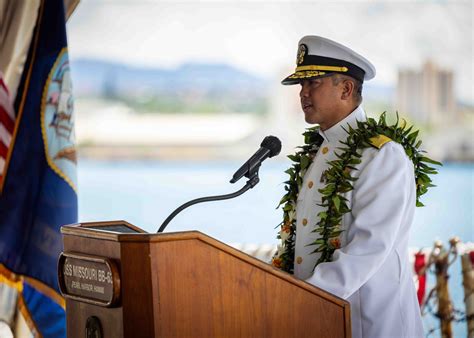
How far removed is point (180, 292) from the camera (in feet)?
6.20

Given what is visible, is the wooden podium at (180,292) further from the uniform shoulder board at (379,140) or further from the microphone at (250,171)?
the uniform shoulder board at (379,140)

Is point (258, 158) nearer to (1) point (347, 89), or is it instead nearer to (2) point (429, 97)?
(1) point (347, 89)

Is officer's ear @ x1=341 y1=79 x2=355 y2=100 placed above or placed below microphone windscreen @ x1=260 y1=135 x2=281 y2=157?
above

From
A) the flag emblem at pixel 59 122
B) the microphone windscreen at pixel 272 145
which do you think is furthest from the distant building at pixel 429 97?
the microphone windscreen at pixel 272 145

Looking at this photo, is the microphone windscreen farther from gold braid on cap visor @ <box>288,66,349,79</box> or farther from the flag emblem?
the flag emblem

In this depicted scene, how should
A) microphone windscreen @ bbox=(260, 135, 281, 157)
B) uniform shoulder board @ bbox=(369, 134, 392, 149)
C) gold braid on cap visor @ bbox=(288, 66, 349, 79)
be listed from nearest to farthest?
microphone windscreen @ bbox=(260, 135, 281, 157) < uniform shoulder board @ bbox=(369, 134, 392, 149) < gold braid on cap visor @ bbox=(288, 66, 349, 79)

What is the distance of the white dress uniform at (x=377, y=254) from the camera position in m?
2.25

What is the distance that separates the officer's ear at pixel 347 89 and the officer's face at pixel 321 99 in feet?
0.05

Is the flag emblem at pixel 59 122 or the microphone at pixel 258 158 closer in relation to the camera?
the microphone at pixel 258 158

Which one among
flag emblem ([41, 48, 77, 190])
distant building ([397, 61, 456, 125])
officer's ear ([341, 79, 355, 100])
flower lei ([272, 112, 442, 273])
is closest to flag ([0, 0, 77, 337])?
flag emblem ([41, 48, 77, 190])

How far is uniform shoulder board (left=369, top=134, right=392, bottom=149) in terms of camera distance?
2.41 m

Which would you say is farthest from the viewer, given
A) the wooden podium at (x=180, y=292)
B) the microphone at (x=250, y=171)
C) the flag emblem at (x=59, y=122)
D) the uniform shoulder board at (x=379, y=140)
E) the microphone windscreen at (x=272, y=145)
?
the flag emblem at (x=59, y=122)

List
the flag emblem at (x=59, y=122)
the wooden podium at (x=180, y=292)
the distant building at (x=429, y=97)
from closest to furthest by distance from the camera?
the wooden podium at (x=180, y=292)
the flag emblem at (x=59, y=122)
the distant building at (x=429, y=97)

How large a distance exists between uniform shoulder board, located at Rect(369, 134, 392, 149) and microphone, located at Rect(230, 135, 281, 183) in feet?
0.97
